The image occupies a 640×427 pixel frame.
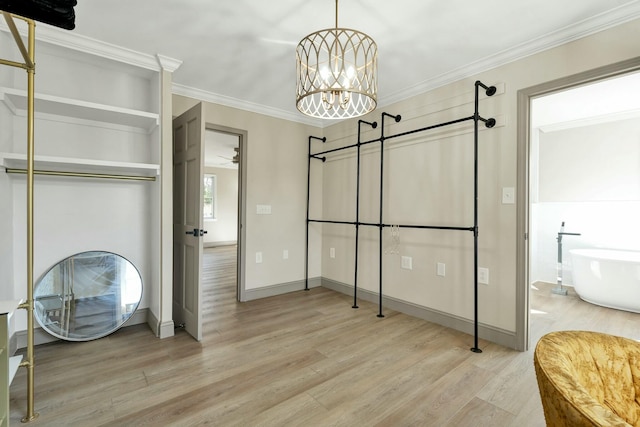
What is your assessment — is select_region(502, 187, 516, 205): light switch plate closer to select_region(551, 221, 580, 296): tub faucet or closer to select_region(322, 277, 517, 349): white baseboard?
select_region(322, 277, 517, 349): white baseboard

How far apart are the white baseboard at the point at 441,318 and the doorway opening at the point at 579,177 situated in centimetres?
49

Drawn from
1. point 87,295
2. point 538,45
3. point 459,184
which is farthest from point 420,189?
point 87,295

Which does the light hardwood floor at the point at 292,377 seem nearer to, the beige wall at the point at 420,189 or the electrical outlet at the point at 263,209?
the beige wall at the point at 420,189

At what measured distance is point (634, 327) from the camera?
2877mm

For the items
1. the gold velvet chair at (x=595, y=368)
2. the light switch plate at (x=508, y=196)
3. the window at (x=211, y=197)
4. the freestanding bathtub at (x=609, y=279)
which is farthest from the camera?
the window at (x=211, y=197)

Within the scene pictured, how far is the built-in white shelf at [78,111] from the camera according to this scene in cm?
204

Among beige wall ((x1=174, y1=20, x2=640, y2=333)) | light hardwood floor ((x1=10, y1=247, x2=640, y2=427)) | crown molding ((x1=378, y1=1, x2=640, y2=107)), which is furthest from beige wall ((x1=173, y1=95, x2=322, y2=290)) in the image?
crown molding ((x1=378, y1=1, x2=640, y2=107))

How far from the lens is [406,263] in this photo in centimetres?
A: 315

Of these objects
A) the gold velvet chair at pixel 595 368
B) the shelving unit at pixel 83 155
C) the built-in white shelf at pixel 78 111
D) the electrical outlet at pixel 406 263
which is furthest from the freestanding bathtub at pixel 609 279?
the built-in white shelf at pixel 78 111

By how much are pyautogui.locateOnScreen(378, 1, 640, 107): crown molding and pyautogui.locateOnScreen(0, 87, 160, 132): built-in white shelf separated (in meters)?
2.48

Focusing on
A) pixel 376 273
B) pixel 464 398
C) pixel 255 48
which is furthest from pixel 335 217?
pixel 464 398

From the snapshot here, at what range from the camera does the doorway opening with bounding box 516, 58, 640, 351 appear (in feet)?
11.3

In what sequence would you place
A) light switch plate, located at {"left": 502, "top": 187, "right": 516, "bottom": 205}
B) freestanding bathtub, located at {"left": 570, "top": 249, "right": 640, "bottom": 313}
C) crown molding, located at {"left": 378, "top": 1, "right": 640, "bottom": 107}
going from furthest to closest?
1. freestanding bathtub, located at {"left": 570, "top": 249, "right": 640, "bottom": 313}
2. light switch plate, located at {"left": 502, "top": 187, "right": 516, "bottom": 205}
3. crown molding, located at {"left": 378, "top": 1, "right": 640, "bottom": 107}

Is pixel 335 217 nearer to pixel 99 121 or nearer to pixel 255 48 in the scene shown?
pixel 255 48
